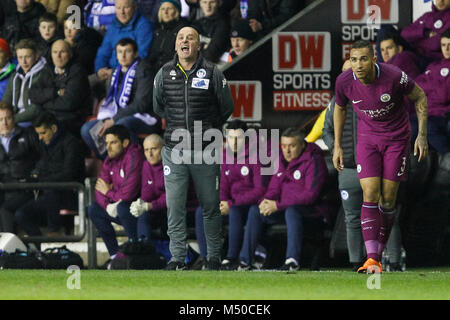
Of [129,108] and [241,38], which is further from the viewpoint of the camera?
[241,38]

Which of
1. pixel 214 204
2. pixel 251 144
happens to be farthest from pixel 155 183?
pixel 214 204

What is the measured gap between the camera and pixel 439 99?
39.2 feet

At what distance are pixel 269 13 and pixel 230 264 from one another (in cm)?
395

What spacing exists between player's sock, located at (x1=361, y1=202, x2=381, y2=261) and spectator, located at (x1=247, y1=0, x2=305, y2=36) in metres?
4.90

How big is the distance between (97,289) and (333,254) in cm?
373

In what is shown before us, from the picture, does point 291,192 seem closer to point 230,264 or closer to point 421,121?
point 230,264

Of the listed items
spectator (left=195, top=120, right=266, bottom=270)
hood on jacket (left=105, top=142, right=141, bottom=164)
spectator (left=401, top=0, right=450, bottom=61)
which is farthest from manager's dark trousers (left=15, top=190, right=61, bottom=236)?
spectator (left=401, top=0, right=450, bottom=61)

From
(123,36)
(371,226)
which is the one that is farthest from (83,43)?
(371,226)

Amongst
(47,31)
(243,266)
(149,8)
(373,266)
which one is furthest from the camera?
(149,8)

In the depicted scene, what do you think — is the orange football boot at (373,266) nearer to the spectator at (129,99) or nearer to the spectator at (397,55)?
the spectator at (397,55)

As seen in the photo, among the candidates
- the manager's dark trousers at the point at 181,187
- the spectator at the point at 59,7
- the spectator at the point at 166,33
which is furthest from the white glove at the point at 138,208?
the spectator at the point at 59,7

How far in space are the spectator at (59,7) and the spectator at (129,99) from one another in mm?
2569

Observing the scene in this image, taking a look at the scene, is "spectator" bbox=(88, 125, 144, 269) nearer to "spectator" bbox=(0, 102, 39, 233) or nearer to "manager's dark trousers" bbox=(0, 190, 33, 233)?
"manager's dark trousers" bbox=(0, 190, 33, 233)
